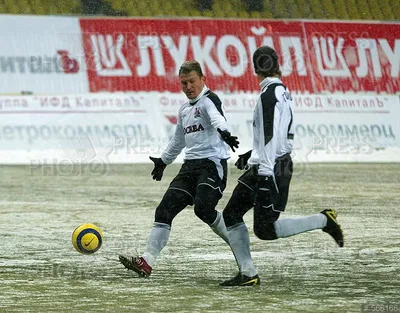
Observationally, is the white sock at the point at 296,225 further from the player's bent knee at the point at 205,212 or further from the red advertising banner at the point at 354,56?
the red advertising banner at the point at 354,56

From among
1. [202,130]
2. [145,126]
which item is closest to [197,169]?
[202,130]

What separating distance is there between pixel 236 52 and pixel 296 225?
58.0 ft

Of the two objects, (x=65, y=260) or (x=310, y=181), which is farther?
(x=310, y=181)

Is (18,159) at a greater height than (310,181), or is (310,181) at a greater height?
(18,159)

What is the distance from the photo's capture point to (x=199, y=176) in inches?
368

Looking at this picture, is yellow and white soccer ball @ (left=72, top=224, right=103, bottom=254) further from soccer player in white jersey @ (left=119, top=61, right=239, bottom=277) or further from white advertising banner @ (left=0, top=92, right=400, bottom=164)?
white advertising banner @ (left=0, top=92, right=400, bottom=164)

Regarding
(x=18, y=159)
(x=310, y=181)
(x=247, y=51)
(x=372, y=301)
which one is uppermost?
(x=247, y=51)

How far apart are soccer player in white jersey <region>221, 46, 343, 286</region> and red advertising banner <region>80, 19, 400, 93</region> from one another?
15.8m

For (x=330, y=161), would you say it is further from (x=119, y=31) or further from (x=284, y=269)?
(x=284, y=269)

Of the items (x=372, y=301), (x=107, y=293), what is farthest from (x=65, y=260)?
(x=372, y=301)

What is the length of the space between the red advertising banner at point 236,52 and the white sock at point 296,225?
1593 centimetres

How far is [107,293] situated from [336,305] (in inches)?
71.8

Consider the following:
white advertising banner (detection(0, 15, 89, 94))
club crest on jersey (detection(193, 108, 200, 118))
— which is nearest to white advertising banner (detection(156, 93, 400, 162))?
white advertising banner (detection(0, 15, 89, 94))

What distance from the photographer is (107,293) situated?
834 centimetres
